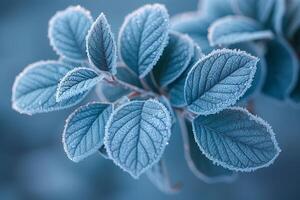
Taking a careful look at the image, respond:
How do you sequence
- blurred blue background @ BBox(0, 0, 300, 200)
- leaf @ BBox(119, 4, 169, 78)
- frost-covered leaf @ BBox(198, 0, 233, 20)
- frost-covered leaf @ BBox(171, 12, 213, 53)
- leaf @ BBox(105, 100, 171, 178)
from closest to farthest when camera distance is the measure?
leaf @ BBox(105, 100, 171, 178) → leaf @ BBox(119, 4, 169, 78) → frost-covered leaf @ BBox(171, 12, 213, 53) → frost-covered leaf @ BBox(198, 0, 233, 20) → blurred blue background @ BBox(0, 0, 300, 200)

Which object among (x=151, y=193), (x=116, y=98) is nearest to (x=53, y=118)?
(x=151, y=193)

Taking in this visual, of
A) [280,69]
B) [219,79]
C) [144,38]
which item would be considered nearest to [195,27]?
[280,69]

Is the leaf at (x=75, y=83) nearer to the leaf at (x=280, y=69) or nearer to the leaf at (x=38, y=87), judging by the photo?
the leaf at (x=38, y=87)

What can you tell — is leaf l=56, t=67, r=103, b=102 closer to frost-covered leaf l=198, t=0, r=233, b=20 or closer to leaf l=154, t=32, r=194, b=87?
leaf l=154, t=32, r=194, b=87

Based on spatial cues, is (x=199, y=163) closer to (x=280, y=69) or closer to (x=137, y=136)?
(x=137, y=136)

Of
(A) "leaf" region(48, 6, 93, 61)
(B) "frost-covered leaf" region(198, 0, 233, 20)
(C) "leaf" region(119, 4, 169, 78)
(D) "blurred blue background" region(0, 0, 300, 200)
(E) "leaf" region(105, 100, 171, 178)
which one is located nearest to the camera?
(E) "leaf" region(105, 100, 171, 178)

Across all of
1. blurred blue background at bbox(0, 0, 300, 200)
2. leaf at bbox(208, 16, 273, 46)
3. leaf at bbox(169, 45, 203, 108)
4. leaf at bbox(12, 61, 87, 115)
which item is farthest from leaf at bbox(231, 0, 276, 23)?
blurred blue background at bbox(0, 0, 300, 200)
